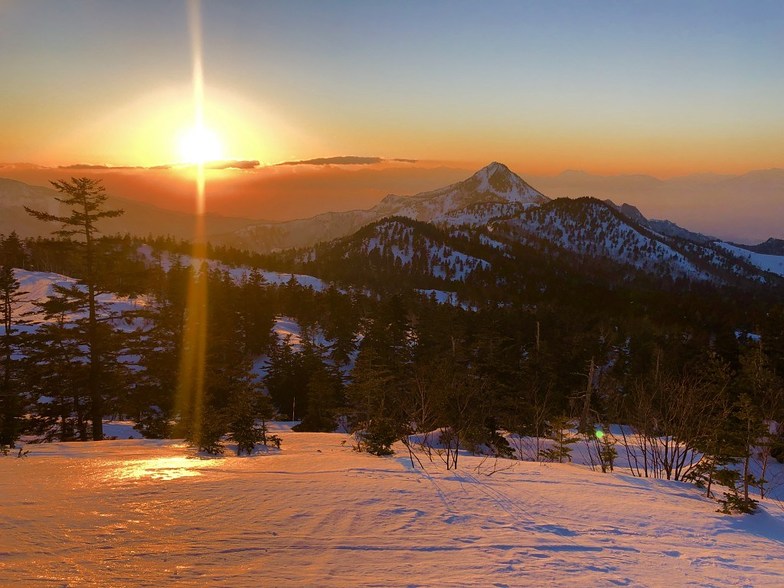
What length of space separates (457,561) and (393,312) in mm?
49629

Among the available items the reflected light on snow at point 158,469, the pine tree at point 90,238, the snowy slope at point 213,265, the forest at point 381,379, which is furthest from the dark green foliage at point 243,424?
the snowy slope at point 213,265

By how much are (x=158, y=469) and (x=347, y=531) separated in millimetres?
5162

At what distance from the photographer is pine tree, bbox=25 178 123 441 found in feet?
63.4

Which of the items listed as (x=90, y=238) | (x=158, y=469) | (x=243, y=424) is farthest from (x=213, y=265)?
(x=158, y=469)

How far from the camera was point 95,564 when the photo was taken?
16.2 ft

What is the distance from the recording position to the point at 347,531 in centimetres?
631

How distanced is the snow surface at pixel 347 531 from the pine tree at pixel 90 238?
11464 millimetres

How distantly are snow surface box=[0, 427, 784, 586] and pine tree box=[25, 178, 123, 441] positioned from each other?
11.5 m

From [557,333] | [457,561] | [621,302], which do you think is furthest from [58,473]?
[621,302]

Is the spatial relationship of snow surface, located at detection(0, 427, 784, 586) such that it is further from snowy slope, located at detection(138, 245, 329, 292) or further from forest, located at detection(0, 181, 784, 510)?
snowy slope, located at detection(138, 245, 329, 292)

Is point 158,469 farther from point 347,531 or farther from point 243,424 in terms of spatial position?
point 243,424

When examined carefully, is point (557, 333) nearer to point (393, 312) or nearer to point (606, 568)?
point (393, 312)

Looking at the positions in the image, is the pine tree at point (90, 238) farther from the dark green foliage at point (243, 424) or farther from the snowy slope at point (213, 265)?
the snowy slope at point (213, 265)

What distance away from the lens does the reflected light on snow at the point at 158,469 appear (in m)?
8.50
